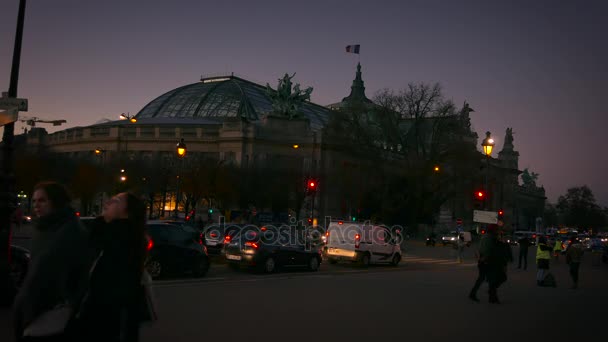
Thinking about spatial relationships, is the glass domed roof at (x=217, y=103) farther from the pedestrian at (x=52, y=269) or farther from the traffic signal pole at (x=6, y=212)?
the pedestrian at (x=52, y=269)

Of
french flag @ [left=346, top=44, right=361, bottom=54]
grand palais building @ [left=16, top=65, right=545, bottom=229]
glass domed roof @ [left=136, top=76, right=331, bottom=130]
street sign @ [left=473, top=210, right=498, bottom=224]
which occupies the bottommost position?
street sign @ [left=473, top=210, right=498, bottom=224]

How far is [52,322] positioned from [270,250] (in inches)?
676

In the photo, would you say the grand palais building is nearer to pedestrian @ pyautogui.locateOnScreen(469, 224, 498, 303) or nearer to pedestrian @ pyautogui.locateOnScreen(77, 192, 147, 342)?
pedestrian @ pyautogui.locateOnScreen(469, 224, 498, 303)

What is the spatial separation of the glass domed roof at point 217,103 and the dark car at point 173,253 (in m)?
88.4

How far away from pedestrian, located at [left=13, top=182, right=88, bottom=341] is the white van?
72.4ft

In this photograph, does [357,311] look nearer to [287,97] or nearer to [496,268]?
[496,268]

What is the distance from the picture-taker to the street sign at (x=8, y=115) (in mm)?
11603

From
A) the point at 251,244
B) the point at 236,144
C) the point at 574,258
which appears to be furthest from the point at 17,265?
the point at 236,144

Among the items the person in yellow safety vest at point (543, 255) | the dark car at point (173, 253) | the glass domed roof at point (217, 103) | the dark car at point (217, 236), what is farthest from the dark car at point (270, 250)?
the glass domed roof at point (217, 103)

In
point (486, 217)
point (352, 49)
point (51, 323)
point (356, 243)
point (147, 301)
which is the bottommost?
point (51, 323)

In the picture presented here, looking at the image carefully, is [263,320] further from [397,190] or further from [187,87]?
[187,87]

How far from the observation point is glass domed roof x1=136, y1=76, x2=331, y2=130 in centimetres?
11138

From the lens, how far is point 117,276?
4969 millimetres

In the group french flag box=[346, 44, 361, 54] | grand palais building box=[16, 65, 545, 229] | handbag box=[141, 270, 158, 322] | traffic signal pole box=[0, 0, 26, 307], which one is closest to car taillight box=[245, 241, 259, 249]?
traffic signal pole box=[0, 0, 26, 307]
